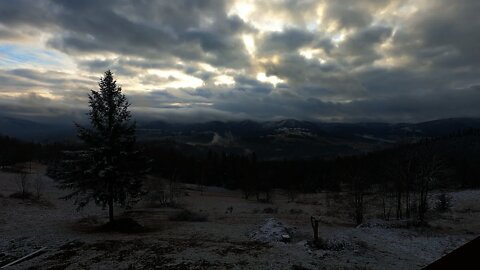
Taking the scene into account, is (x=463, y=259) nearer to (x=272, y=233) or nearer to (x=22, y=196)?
(x=272, y=233)

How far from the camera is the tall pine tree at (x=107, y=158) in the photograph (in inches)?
1150

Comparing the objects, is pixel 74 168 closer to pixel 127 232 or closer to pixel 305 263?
pixel 127 232

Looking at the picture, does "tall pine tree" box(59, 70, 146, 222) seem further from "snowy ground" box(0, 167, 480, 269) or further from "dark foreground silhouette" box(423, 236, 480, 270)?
"dark foreground silhouette" box(423, 236, 480, 270)

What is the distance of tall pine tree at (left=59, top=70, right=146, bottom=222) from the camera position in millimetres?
29203

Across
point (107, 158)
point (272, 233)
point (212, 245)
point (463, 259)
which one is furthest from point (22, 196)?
point (463, 259)

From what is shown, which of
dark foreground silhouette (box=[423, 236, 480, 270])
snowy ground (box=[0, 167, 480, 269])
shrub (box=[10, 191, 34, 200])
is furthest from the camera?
shrub (box=[10, 191, 34, 200])

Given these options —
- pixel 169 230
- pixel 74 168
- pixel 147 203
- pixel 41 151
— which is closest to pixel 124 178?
pixel 74 168

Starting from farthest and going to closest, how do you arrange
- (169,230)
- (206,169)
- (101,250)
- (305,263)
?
(206,169)
(169,230)
(101,250)
(305,263)

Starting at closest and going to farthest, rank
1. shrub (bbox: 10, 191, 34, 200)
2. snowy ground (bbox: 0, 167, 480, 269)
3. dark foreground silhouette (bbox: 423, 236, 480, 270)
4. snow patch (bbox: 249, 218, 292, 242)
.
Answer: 1. dark foreground silhouette (bbox: 423, 236, 480, 270)
2. snowy ground (bbox: 0, 167, 480, 269)
3. snow patch (bbox: 249, 218, 292, 242)
4. shrub (bbox: 10, 191, 34, 200)

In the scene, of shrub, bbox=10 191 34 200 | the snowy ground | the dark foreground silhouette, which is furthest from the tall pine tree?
the dark foreground silhouette

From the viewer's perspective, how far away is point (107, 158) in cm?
2950

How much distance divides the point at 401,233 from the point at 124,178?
27.7 m

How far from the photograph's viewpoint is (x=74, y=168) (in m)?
29.6

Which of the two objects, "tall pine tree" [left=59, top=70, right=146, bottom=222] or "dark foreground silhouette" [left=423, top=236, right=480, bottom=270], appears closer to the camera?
"dark foreground silhouette" [left=423, top=236, right=480, bottom=270]
